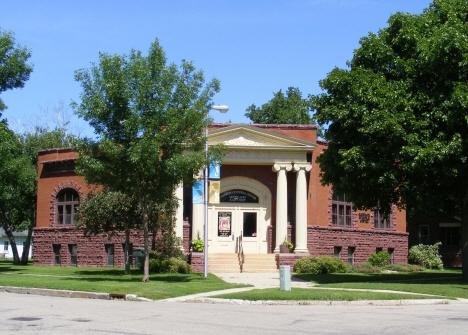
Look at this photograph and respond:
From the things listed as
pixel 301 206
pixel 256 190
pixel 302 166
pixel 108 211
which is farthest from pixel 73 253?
pixel 302 166

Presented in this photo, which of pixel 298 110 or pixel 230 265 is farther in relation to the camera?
pixel 298 110

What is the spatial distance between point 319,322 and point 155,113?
1048 cm

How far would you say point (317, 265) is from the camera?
25984 millimetres

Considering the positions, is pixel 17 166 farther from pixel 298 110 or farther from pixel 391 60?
pixel 298 110

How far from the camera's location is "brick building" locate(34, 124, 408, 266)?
2866 cm

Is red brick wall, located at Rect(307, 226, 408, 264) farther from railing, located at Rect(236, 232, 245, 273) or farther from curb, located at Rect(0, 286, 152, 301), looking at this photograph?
curb, located at Rect(0, 286, 152, 301)

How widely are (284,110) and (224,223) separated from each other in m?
28.6

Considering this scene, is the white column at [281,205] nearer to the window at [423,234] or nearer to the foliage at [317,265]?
the foliage at [317,265]

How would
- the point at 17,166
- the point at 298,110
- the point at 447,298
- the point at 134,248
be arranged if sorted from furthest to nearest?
1. the point at 298,110
2. the point at 134,248
3. the point at 17,166
4. the point at 447,298

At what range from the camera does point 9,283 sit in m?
18.1

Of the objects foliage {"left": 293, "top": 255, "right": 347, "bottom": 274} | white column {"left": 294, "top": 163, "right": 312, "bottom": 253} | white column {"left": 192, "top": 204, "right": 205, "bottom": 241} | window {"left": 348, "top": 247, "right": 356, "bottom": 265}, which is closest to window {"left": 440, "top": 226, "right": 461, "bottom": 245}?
window {"left": 348, "top": 247, "right": 356, "bottom": 265}

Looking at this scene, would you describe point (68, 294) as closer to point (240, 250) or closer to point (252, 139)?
point (240, 250)

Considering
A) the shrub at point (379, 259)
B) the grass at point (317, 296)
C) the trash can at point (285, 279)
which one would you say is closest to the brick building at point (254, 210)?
the shrub at point (379, 259)

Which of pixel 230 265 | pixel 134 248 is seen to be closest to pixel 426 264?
pixel 230 265
